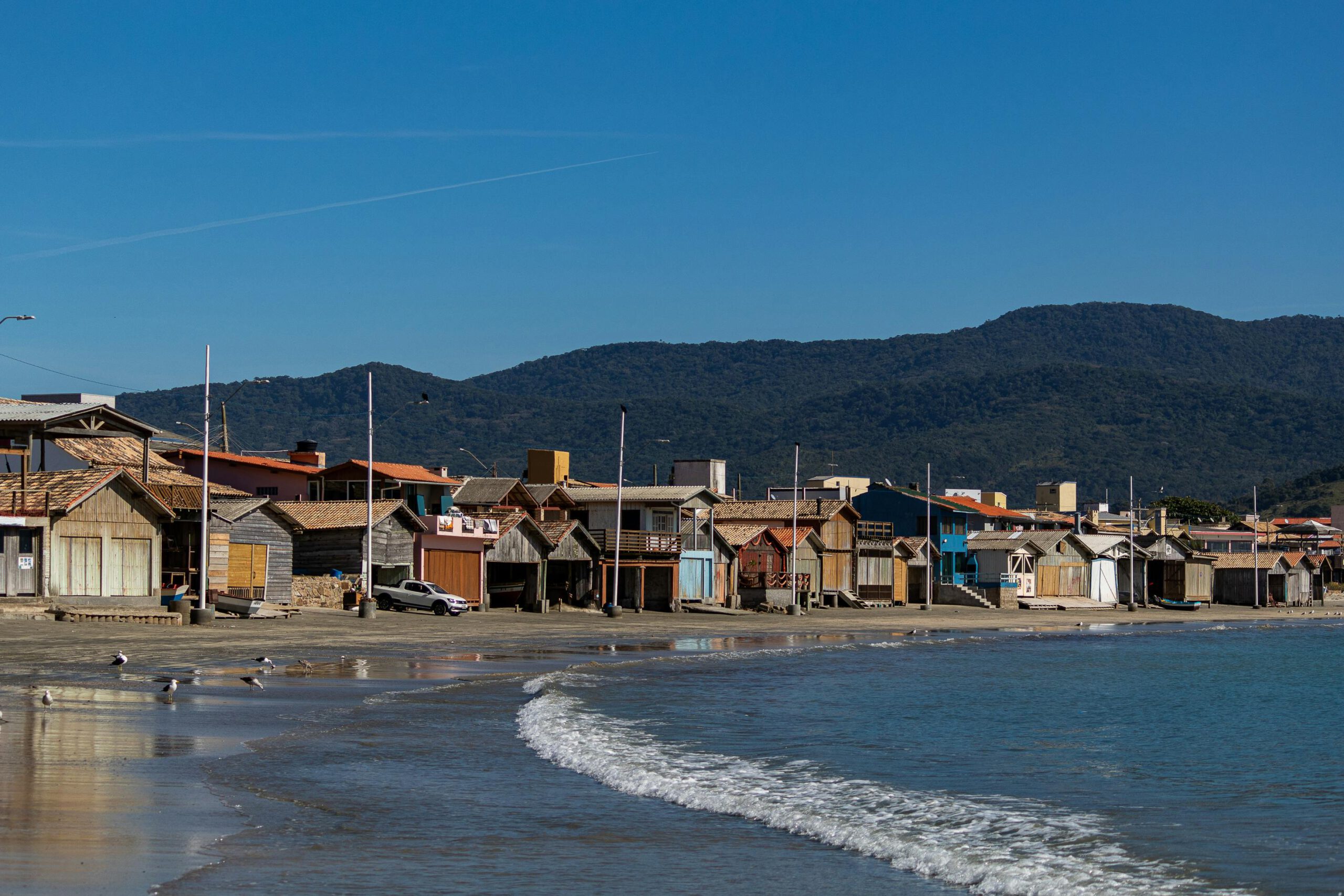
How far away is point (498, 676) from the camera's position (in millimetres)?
36031

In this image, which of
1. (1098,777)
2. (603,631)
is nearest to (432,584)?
(603,631)

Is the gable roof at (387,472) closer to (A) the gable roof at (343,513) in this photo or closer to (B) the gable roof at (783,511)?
(A) the gable roof at (343,513)

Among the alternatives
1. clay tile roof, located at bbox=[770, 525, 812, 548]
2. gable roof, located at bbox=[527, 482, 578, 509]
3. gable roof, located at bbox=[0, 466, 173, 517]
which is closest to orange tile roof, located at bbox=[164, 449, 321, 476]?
gable roof, located at bbox=[527, 482, 578, 509]

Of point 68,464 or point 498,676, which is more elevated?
point 68,464

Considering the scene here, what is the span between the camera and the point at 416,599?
60812 millimetres

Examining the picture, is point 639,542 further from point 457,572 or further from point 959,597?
point 959,597

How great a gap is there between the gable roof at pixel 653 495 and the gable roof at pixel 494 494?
14.1 feet

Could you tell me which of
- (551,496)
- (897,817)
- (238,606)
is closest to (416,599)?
(238,606)

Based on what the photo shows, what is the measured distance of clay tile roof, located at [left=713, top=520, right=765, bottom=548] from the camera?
8156 cm

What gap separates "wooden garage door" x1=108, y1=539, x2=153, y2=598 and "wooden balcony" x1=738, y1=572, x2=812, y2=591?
39049 millimetres

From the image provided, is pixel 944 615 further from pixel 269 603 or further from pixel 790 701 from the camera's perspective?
pixel 790 701

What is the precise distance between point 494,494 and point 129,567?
2451 centimetres

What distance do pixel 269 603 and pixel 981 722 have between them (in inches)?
1269

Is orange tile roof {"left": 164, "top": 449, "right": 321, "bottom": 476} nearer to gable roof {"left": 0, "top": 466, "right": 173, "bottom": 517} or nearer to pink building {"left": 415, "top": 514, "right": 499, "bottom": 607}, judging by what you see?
pink building {"left": 415, "top": 514, "right": 499, "bottom": 607}
